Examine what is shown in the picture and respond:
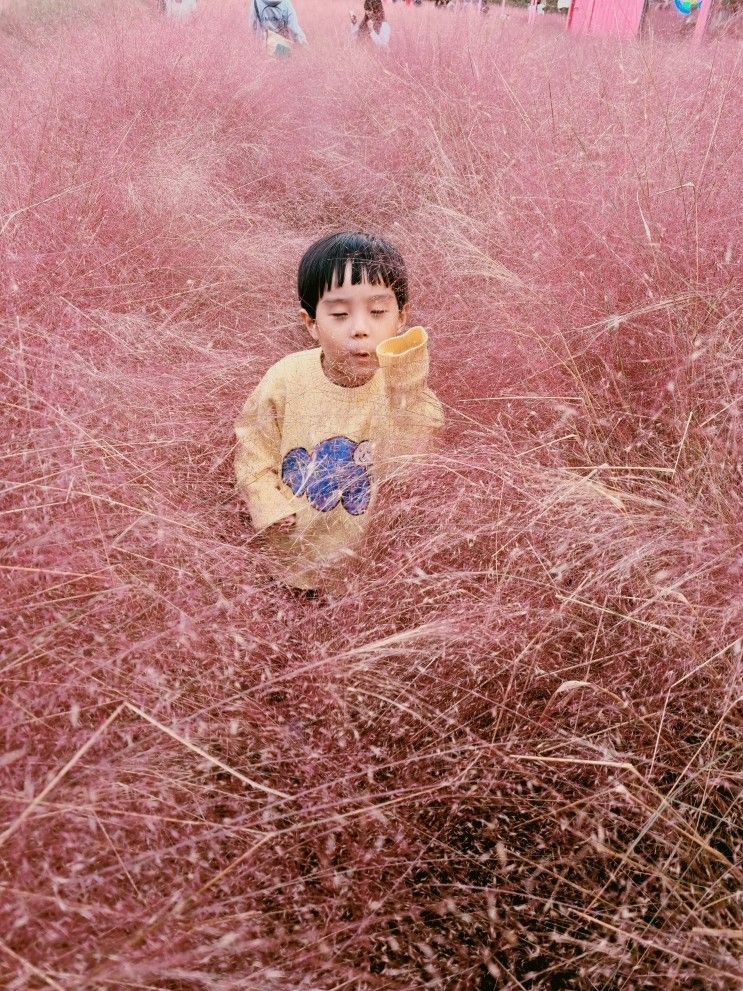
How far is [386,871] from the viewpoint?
0.99 meters

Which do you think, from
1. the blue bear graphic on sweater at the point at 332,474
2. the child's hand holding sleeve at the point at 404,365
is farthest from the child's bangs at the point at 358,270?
the blue bear graphic on sweater at the point at 332,474

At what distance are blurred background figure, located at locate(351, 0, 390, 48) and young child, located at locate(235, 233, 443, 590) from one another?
5214 mm

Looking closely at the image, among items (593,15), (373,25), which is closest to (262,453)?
(373,25)

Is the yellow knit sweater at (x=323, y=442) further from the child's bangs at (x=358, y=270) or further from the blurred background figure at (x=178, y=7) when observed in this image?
the blurred background figure at (x=178, y=7)

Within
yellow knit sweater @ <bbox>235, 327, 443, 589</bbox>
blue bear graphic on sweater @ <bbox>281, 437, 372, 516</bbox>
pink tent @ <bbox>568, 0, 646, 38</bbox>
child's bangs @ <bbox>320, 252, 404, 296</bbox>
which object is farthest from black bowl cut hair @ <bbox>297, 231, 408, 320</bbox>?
pink tent @ <bbox>568, 0, 646, 38</bbox>

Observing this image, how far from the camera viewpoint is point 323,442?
1.76m

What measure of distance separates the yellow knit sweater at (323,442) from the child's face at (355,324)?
4 cm

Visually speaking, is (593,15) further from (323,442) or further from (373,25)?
(323,442)

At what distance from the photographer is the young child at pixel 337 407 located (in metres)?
1.62

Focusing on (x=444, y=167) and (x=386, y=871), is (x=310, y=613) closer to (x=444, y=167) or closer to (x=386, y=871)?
(x=386, y=871)

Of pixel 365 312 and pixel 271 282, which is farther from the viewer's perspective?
pixel 271 282

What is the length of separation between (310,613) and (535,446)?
0.59 meters

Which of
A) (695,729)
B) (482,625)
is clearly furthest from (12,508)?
(695,729)

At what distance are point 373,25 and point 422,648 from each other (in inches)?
263
